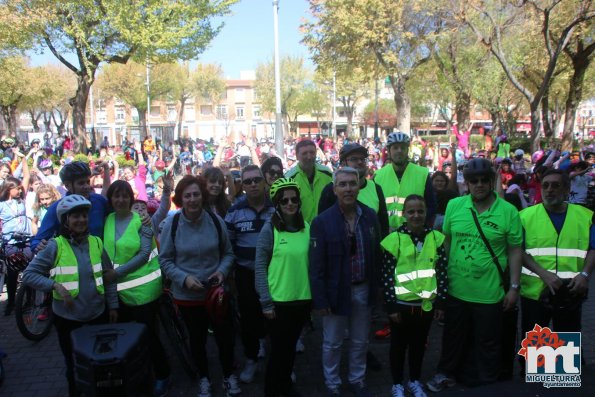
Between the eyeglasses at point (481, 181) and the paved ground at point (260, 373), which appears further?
the eyeglasses at point (481, 181)

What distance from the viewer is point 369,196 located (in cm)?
479

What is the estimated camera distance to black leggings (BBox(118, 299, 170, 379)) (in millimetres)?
3975

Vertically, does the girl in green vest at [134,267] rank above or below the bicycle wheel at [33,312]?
above

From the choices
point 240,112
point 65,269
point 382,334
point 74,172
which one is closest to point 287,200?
point 65,269

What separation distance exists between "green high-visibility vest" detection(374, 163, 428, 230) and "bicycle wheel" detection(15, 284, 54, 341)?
12.8 feet

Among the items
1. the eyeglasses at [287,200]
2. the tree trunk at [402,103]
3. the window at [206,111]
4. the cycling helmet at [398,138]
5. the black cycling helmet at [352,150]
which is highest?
the window at [206,111]

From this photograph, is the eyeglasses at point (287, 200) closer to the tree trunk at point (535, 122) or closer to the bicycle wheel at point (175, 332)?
the bicycle wheel at point (175, 332)

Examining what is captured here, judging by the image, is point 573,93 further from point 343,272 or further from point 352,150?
point 343,272

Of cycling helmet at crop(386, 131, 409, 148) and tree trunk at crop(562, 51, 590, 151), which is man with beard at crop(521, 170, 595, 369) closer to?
cycling helmet at crop(386, 131, 409, 148)

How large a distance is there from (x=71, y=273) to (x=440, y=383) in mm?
3176

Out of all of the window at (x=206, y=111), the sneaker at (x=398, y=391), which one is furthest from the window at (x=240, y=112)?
the sneaker at (x=398, y=391)

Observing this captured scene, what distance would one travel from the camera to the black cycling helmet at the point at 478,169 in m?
3.82

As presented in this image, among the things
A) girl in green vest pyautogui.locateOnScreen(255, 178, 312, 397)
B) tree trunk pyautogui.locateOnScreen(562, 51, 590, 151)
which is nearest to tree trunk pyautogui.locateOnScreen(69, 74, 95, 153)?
girl in green vest pyautogui.locateOnScreen(255, 178, 312, 397)

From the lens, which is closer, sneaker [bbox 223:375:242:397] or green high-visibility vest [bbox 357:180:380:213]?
sneaker [bbox 223:375:242:397]
